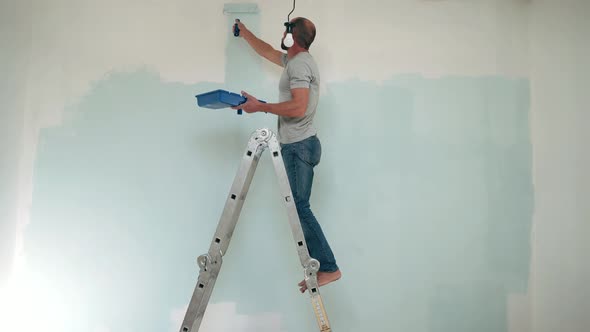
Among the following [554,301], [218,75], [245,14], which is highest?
[245,14]

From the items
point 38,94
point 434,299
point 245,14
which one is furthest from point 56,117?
point 434,299

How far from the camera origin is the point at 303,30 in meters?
2.29

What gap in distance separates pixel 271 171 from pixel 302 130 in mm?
461

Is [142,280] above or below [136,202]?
below

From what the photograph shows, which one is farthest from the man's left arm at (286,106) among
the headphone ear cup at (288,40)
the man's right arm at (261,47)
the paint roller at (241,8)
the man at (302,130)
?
the paint roller at (241,8)

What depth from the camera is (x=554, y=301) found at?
2.51 meters

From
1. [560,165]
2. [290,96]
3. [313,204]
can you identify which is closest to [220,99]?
[290,96]

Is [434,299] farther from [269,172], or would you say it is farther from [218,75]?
[218,75]

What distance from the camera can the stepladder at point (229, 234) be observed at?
204 cm

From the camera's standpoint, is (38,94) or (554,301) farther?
(38,94)

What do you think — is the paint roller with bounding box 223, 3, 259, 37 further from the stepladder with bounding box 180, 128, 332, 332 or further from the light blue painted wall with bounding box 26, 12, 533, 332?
the stepladder with bounding box 180, 128, 332, 332

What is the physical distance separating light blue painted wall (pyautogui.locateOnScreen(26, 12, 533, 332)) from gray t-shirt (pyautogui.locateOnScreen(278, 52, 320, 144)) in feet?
1.16

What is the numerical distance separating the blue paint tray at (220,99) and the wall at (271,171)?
0.55 meters

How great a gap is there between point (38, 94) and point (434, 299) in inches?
102
